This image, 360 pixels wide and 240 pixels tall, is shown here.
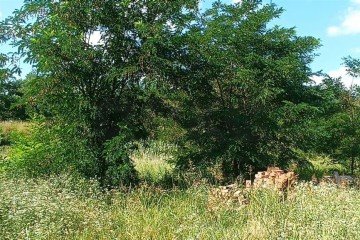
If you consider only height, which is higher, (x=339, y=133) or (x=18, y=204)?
(x=339, y=133)

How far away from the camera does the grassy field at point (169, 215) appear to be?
18.7 feet

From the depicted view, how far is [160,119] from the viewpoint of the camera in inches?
390

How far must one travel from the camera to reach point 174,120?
33.8ft

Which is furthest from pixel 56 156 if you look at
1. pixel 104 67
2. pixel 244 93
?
pixel 244 93

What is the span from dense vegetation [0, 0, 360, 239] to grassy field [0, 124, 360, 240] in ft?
0.09

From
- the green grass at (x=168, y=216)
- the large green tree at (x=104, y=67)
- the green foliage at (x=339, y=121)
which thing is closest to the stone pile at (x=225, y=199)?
the green grass at (x=168, y=216)

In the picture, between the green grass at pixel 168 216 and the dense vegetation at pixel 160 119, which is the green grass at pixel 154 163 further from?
the green grass at pixel 168 216

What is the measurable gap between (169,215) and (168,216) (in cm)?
6

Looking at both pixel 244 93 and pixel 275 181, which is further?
pixel 244 93

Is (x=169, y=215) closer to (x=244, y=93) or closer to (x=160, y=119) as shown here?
(x=160, y=119)

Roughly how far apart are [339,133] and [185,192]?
6.88 metres

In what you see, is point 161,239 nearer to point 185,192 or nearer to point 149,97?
point 185,192

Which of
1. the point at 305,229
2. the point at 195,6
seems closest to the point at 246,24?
the point at 195,6

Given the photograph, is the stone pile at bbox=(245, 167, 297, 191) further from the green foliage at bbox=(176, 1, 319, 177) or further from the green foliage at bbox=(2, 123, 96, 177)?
the green foliage at bbox=(2, 123, 96, 177)
